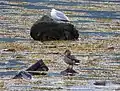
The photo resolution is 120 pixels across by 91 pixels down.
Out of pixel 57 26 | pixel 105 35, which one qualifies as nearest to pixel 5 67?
pixel 57 26

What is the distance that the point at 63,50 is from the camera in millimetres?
19906

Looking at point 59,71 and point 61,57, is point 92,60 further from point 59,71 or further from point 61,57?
point 59,71

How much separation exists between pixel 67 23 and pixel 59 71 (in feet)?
23.8

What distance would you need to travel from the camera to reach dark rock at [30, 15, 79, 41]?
74.4ft

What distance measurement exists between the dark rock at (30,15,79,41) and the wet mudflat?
12.7 inches

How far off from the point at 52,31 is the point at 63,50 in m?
3.03

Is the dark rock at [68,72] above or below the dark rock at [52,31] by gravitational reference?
above

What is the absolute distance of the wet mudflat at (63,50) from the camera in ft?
47.4

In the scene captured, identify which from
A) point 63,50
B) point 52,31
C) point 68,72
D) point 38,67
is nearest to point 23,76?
point 38,67

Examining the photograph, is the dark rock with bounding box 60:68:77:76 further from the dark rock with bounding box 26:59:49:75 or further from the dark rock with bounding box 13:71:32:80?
the dark rock with bounding box 13:71:32:80

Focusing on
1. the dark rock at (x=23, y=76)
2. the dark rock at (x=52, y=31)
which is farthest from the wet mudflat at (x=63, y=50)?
the dark rock at (x=52, y=31)

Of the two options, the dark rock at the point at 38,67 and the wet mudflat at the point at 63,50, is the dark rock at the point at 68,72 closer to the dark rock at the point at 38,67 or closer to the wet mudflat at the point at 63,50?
the wet mudflat at the point at 63,50

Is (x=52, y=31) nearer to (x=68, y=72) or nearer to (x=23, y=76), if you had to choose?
(x=68, y=72)

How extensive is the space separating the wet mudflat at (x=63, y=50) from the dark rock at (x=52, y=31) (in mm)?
321
